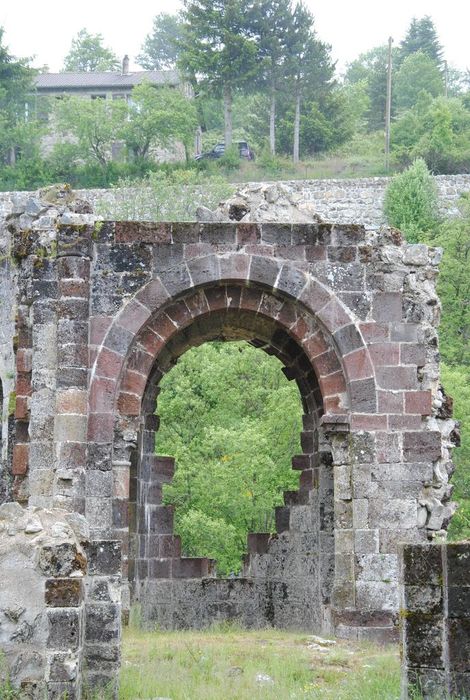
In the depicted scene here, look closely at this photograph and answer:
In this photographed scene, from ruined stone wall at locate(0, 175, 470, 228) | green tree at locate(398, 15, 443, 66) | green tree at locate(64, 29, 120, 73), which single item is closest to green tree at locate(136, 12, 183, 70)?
green tree at locate(64, 29, 120, 73)

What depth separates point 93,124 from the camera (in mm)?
62469

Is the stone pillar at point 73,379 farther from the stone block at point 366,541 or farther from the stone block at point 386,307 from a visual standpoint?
the stone block at point 386,307

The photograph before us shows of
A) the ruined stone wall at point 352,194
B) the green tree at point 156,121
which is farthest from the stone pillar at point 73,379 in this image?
the green tree at point 156,121

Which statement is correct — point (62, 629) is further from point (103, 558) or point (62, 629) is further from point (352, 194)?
point (352, 194)

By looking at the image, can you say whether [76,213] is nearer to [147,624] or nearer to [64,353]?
[64,353]

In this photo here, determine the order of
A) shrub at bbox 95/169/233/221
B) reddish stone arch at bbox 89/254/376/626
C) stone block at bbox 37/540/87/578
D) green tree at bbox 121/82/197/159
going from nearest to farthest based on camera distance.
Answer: stone block at bbox 37/540/87/578 → reddish stone arch at bbox 89/254/376/626 → shrub at bbox 95/169/233/221 → green tree at bbox 121/82/197/159

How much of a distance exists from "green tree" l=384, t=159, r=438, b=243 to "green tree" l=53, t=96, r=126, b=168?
59.0 ft

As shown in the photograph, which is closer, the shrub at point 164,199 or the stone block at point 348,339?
the stone block at point 348,339

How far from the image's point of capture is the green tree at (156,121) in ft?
201

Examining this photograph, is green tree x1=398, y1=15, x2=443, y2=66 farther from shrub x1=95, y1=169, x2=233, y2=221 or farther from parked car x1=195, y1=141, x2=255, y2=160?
shrub x1=95, y1=169, x2=233, y2=221

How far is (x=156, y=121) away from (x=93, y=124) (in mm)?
3427

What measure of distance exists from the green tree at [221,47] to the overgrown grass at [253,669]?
2039 inches

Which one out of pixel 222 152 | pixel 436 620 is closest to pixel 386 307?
pixel 436 620

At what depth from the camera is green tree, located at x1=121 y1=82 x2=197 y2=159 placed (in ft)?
201
